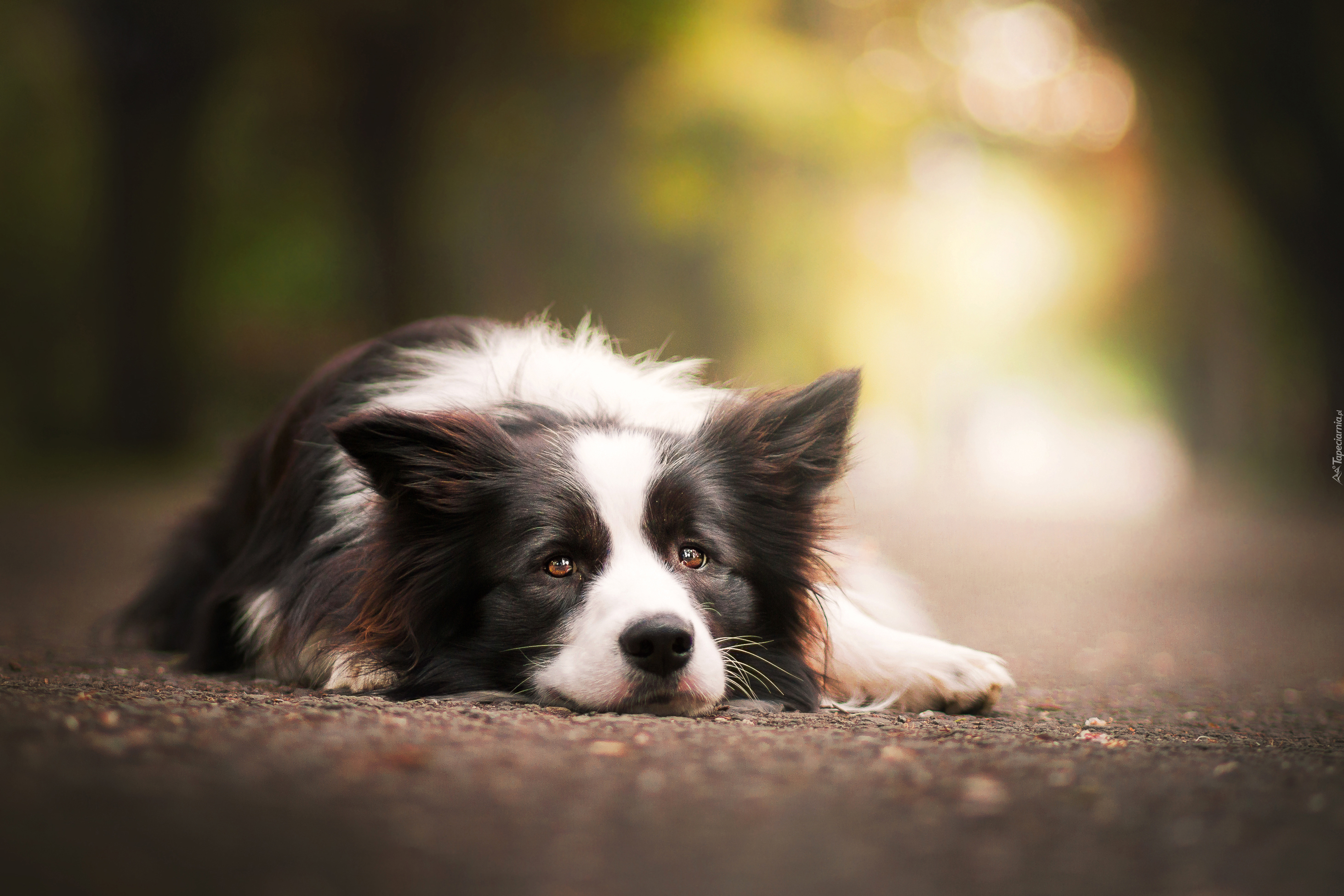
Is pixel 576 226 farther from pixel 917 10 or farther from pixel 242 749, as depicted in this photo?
pixel 242 749

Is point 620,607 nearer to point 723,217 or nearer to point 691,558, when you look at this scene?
point 691,558

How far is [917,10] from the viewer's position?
19812mm

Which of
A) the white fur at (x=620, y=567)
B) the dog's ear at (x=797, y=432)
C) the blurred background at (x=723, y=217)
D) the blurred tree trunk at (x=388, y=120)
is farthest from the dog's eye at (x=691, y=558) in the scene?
the blurred tree trunk at (x=388, y=120)

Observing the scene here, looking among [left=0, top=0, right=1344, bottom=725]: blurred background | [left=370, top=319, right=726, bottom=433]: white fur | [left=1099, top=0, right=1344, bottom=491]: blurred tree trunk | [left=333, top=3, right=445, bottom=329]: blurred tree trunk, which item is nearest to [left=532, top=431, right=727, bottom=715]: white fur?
[left=370, top=319, right=726, bottom=433]: white fur

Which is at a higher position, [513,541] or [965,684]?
[513,541]

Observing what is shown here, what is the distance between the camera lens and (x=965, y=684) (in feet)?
13.8

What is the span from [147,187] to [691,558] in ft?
53.7

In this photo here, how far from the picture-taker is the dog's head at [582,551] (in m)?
3.78

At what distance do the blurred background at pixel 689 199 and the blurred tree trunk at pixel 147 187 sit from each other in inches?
1.7

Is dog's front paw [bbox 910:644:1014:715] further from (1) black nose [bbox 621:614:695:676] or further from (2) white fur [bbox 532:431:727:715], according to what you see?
(1) black nose [bbox 621:614:695:676]

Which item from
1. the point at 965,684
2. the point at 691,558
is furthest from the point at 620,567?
the point at 965,684

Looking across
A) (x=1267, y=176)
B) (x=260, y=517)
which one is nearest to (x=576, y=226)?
(x=1267, y=176)

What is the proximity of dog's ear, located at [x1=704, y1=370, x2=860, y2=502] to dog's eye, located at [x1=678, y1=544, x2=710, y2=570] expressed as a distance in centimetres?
46

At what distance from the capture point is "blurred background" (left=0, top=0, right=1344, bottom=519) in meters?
16.1
